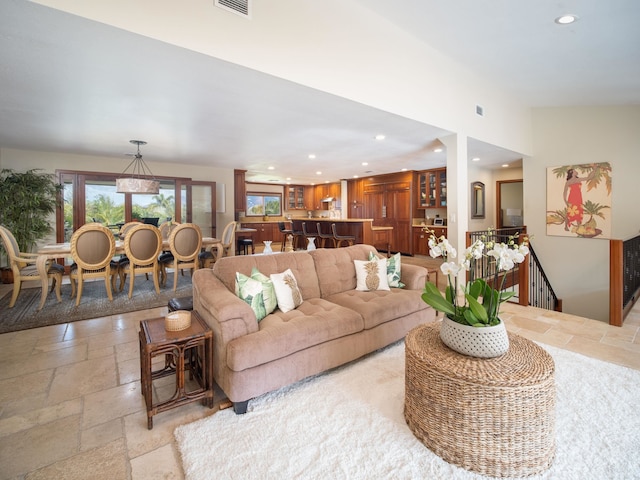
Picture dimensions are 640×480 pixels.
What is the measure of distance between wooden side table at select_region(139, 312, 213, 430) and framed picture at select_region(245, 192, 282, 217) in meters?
9.42

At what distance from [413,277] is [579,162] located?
4.71 meters

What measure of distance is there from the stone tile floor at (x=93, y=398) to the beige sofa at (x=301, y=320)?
1.36 ft

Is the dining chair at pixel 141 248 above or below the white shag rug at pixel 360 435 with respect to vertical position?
above

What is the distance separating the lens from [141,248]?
4547 mm

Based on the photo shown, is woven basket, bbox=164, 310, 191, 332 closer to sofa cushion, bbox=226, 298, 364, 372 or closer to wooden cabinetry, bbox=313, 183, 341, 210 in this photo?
sofa cushion, bbox=226, 298, 364, 372

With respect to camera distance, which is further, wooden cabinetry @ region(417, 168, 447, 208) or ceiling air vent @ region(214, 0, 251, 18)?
wooden cabinetry @ region(417, 168, 447, 208)

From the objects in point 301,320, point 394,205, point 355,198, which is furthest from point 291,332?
point 355,198

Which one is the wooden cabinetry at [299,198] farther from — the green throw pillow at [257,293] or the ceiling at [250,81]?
the green throw pillow at [257,293]

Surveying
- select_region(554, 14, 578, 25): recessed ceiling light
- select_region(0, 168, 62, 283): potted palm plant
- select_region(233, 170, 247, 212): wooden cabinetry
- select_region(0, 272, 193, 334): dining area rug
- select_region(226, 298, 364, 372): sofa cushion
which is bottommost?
select_region(0, 272, 193, 334): dining area rug

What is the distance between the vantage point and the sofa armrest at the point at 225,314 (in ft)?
6.42

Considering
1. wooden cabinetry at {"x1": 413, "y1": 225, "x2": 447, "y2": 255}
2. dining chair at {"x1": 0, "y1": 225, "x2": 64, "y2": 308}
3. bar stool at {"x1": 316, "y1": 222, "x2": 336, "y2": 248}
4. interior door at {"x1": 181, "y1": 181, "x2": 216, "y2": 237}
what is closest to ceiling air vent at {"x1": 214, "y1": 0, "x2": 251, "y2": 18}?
dining chair at {"x1": 0, "y1": 225, "x2": 64, "y2": 308}

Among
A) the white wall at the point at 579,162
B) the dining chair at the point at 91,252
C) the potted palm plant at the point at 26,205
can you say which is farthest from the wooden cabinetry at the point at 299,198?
the dining chair at the point at 91,252

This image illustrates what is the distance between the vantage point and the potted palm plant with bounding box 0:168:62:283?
5.38m

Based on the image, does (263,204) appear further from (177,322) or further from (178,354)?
(178,354)
